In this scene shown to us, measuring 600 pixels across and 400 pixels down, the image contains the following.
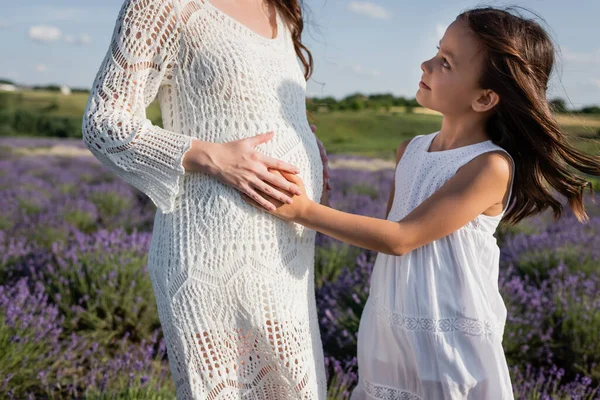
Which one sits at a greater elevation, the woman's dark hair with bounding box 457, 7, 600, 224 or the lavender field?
the woman's dark hair with bounding box 457, 7, 600, 224

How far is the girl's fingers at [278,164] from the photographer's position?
1500 millimetres

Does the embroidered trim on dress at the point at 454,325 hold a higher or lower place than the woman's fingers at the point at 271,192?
lower

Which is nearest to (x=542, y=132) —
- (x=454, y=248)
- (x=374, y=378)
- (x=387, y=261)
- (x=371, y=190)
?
(x=454, y=248)

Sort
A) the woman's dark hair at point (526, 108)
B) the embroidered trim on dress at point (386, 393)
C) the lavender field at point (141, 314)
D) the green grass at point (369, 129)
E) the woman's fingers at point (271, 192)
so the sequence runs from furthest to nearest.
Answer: the green grass at point (369, 129) < the lavender field at point (141, 314) < the embroidered trim on dress at point (386, 393) < the woman's dark hair at point (526, 108) < the woman's fingers at point (271, 192)

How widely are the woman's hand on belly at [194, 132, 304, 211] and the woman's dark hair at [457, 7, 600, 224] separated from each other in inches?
23.8

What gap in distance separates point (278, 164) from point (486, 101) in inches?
23.2

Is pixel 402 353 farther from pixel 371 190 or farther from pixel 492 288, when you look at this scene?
pixel 371 190

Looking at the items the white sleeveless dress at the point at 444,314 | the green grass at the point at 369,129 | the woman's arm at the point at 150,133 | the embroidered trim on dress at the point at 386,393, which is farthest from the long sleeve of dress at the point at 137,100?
the green grass at the point at 369,129

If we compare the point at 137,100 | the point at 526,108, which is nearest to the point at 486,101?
the point at 526,108

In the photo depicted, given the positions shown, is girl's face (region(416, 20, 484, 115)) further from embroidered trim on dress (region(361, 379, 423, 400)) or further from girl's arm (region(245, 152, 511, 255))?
embroidered trim on dress (region(361, 379, 423, 400))

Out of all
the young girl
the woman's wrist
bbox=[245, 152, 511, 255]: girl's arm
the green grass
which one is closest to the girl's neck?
the young girl

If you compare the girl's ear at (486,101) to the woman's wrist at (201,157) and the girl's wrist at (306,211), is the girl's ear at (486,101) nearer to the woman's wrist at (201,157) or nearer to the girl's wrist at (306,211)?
the girl's wrist at (306,211)

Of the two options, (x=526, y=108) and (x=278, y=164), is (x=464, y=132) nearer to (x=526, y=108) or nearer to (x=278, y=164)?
(x=526, y=108)

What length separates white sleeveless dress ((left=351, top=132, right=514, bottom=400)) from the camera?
5.25ft
